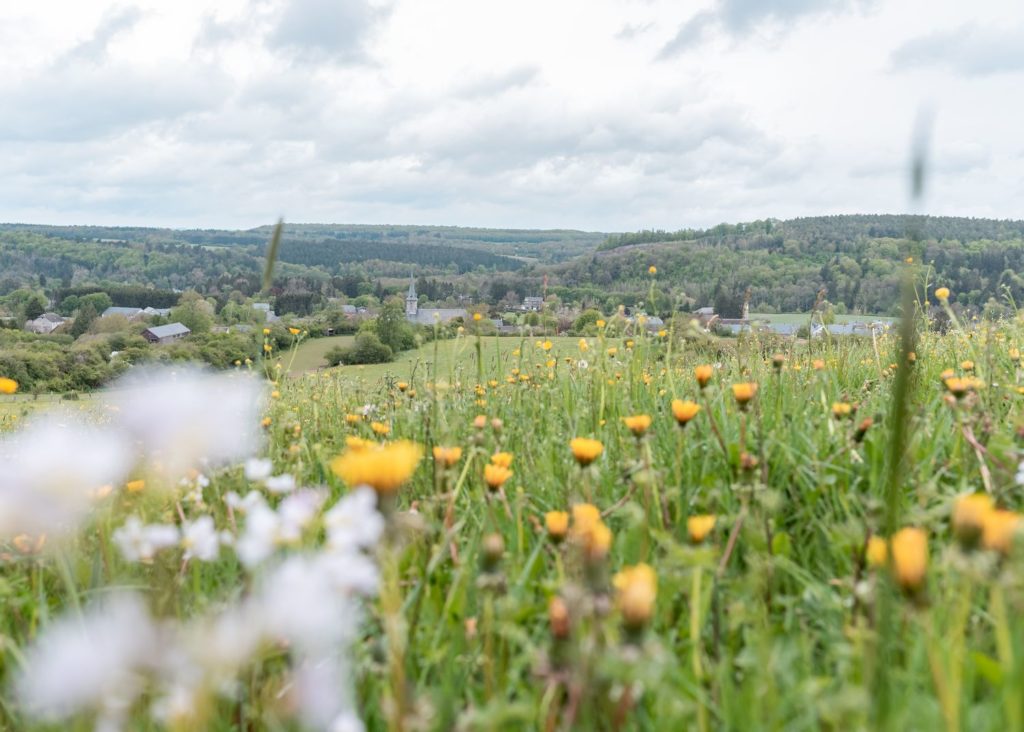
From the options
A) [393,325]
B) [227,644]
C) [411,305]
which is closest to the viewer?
[227,644]

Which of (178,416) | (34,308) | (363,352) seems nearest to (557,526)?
(178,416)

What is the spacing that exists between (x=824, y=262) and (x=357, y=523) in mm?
47851

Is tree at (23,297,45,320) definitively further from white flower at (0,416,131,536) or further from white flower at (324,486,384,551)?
white flower at (324,486,384,551)

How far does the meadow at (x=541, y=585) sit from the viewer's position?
786mm

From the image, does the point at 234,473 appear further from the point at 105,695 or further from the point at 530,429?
the point at 105,695

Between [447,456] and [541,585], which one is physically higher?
[447,456]

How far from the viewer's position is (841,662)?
1.03 metres

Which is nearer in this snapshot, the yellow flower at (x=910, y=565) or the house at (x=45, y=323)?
the yellow flower at (x=910, y=565)

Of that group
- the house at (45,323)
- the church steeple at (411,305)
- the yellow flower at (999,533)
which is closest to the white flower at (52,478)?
the yellow flower at (999,533)

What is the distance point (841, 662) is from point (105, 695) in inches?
37.1

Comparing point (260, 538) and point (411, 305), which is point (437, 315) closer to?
point (260, 538)

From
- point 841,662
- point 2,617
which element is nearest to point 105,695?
point 841,662

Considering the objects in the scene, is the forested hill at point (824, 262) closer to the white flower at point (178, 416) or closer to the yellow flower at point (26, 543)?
the white flower at point (178, 416)

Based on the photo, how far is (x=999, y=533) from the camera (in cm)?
79
